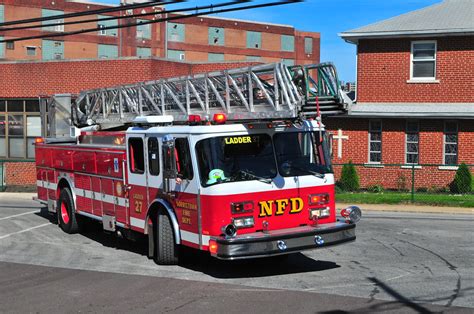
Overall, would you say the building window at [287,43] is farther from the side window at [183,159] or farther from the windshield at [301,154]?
the side window at [183,159]

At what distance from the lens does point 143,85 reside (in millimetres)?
12094

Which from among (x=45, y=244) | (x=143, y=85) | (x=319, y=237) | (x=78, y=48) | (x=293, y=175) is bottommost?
(x=45, y=244)

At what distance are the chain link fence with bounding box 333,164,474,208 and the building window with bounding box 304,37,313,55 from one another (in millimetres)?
57087

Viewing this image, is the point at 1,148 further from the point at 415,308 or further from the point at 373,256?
the point at 415,308

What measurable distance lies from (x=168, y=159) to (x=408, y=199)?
40.1 ft

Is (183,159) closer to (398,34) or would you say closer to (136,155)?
(136,155)

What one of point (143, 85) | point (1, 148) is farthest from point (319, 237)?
point (1, 148)

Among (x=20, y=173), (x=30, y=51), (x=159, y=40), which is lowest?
(x=20, y=173)

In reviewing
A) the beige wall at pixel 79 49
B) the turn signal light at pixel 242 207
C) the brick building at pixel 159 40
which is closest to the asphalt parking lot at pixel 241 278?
the turn signal light at pixel 242 207

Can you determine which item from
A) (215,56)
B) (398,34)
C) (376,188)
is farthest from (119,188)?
(215,56)

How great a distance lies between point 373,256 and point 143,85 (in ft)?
18.1

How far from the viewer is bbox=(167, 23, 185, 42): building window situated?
6775 centimetres

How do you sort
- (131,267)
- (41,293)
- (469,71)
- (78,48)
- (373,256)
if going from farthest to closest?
(78,48) < (469,71) < (373,256) < (131,267) < (41,293)

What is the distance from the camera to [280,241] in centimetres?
808
